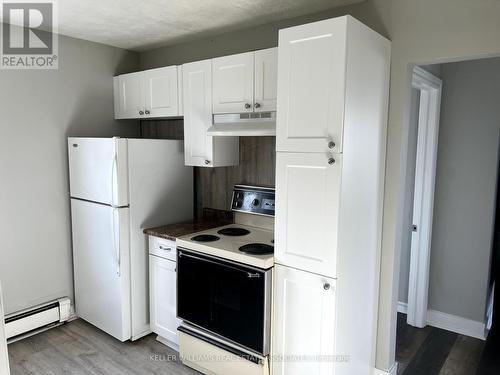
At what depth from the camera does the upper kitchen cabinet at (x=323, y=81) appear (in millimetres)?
1833

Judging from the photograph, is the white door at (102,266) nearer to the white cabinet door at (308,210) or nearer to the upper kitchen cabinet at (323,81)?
the white cabinet door at (308,210)

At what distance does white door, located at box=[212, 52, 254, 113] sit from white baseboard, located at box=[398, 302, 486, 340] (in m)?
2.42

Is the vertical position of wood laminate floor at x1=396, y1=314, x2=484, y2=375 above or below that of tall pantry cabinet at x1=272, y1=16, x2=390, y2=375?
below

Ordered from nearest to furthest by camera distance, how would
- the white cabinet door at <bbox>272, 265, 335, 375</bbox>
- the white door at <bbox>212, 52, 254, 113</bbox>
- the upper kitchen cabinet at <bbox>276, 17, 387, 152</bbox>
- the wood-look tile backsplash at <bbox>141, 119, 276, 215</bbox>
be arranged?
the upper kitchen cabinet at <bbox>276, 17, 387, 152</bbox>, the white cabinet door at <bbox>272, 265, 335, 375</bbox>, the white door at <bbox>212, 52, 254, 113</bbox>, the wood-look tile backsplash at <bbox>141, 119, 276, 215</bbox>

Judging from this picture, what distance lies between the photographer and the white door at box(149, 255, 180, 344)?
2807mm

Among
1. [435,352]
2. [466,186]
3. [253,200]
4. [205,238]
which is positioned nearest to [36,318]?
[205,238]

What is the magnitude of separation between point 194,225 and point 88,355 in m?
1.23

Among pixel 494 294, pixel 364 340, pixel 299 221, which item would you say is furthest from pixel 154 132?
pixel 494 294

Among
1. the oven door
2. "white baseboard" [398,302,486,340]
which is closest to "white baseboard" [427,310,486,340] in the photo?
"white baseboard" [398,302,486,340]

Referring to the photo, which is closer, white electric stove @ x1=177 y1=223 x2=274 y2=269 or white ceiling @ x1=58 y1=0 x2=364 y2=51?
white electric stove @ x1=177 y1=223 x2=274 y2=269

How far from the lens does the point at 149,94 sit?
3.16 m

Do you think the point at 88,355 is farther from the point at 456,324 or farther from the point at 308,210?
the point at 456,324

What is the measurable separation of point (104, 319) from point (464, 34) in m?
3.15

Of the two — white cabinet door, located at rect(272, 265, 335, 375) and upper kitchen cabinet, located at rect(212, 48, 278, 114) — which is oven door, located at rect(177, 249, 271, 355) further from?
upper kitchen cabinet, located at rect(212, 48, 278, 114)
